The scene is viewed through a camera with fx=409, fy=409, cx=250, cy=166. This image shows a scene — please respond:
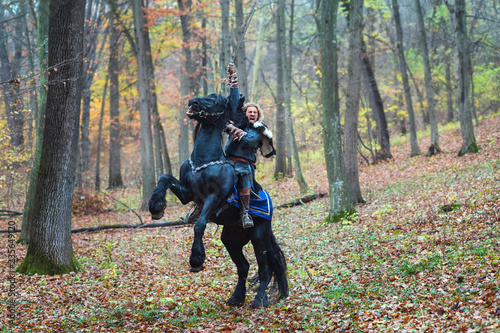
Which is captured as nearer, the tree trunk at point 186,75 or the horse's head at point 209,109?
the horse's head at point 209,109

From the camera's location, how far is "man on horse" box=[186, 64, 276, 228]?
630 centimetres

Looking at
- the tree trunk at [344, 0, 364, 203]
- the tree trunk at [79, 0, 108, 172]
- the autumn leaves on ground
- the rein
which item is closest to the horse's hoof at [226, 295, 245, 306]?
the autumn leaves on ground

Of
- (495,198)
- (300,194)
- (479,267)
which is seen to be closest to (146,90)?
(300,194)

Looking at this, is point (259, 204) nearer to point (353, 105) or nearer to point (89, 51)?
point (353, 105)

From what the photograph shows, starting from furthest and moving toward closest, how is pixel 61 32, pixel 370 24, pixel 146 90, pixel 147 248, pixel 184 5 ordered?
pixel 370 24, pixel 184 5, pixel 146 90, pixel 147 248, pixel 61 32

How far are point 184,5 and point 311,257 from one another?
15.5 meters

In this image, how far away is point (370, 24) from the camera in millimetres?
23625

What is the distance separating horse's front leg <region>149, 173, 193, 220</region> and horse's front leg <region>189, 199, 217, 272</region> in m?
0.34

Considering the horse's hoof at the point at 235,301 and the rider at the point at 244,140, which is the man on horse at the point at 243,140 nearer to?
the rider at the point at 244,140

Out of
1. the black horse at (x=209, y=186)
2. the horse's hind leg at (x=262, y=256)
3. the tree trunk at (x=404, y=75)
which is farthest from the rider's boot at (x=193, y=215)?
the tree trunk at (x=404, y=75)

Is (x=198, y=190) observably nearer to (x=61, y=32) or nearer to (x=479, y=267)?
(x=479, y=267)

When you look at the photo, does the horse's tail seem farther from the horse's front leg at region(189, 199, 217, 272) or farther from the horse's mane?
the horse's mane

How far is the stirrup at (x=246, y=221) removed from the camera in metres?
6.14

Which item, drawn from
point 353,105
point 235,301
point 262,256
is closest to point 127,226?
point 235,301
